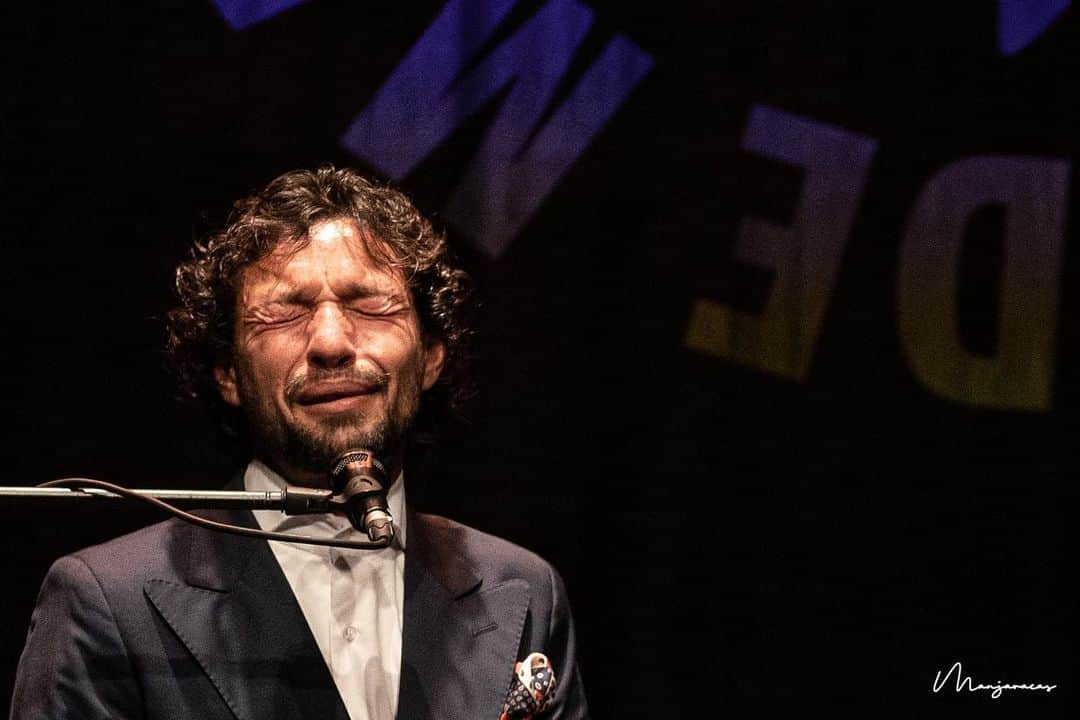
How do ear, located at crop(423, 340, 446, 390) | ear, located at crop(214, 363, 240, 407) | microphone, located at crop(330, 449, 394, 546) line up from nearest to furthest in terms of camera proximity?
1. microphone, located at crop(330, 449, 394, 546)
2. ear, located at crop(214, 363, 240, 407)
3. ear, located at crop(423, 340, 446, 390)

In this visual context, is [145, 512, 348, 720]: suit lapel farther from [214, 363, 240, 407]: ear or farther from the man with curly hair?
[214, 363, 240, 407]: ear

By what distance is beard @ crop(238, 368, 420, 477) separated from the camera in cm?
178

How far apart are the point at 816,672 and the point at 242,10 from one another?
190cm

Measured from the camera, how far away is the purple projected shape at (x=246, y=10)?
8.06 ft

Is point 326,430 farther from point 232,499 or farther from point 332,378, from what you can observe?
point 232,499

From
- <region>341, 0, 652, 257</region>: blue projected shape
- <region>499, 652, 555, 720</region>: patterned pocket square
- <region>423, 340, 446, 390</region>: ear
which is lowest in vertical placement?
<region>499, 652, 555, 720</region>: patterned pocket square

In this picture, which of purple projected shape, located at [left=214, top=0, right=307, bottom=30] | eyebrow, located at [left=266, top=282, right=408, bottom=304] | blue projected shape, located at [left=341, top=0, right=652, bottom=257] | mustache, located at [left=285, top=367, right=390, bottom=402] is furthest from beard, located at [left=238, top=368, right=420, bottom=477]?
purple projected shape, located at [left=214, top=0, right=307, bottom=30]

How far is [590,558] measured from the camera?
259 centimetres

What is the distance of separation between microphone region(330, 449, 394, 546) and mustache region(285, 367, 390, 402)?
34cm

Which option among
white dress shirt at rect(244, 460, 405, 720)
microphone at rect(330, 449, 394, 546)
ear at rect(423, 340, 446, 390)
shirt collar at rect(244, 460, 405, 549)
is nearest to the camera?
microphone at rect(330, 449, 394, 546)

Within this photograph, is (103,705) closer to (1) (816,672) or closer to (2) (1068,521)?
(1) (816,672)

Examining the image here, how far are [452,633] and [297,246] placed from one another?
667 millimetres

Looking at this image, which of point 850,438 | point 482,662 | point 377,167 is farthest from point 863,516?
point 377,167

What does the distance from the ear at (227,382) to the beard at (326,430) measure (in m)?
0.14
